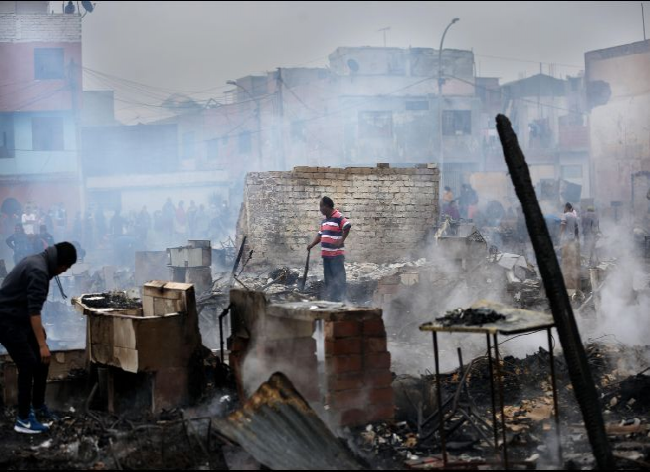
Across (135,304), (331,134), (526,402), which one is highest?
(331,134)

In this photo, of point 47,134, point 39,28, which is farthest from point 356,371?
point 39,28

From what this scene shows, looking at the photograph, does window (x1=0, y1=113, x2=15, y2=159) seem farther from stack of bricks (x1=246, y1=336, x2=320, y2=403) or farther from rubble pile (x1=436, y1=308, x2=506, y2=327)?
rubble pile (x1=436, y1=308, x2=506, y2=327)

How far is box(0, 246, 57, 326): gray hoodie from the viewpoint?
6.66m

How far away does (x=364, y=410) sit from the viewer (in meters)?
6.40

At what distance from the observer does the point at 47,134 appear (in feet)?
120

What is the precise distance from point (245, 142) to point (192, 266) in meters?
33.1

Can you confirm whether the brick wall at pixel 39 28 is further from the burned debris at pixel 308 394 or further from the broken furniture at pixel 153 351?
the broken furniture at pixel 153 351

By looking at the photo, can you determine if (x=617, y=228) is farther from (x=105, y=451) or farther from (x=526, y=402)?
(x=105, y=451)

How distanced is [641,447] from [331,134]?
3743cm

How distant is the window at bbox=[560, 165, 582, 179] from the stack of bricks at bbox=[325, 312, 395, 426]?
44.2m

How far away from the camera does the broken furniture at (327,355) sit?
6.27 meters

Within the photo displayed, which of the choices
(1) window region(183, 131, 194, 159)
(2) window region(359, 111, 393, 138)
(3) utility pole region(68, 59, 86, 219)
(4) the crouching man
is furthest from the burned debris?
(1) window region(183, 131, 194, 159)

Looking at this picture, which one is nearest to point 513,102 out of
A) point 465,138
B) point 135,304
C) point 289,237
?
point 465,138

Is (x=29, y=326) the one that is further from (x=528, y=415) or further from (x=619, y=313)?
(x=619, y=313)
